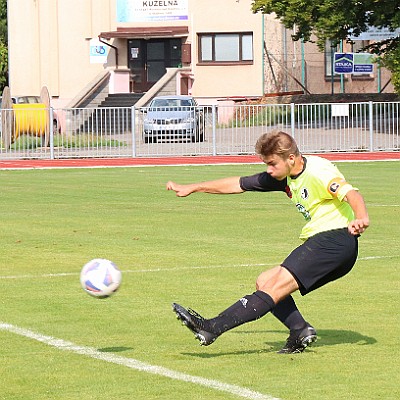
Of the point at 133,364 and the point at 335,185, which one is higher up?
the point at 335,185

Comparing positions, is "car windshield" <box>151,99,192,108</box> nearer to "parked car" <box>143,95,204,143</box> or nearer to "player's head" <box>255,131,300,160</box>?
"parked car" <box>143,95,204,143</box>

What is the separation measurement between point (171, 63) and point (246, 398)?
2366 inches

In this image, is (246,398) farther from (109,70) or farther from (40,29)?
(40,29)

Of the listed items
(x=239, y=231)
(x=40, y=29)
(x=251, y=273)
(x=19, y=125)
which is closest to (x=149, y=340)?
(x=251, y=273)

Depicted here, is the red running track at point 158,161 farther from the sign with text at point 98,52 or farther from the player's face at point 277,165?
the sign with text at point 98,52

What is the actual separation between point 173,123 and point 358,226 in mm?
31033

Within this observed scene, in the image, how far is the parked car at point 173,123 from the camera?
3934cm

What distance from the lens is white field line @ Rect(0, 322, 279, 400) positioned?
25.1 feet

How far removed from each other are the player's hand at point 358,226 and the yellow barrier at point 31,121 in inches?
1237

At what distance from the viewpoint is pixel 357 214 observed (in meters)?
8.27

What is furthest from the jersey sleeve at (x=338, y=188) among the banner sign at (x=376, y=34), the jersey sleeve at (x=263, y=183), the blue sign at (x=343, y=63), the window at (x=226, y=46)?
the window at (x=226, y=46)

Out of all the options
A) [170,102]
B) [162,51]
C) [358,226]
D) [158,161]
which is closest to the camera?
[358,226]

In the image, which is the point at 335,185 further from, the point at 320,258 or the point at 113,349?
the point at 113,349

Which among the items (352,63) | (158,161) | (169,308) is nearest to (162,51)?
(352,63)
